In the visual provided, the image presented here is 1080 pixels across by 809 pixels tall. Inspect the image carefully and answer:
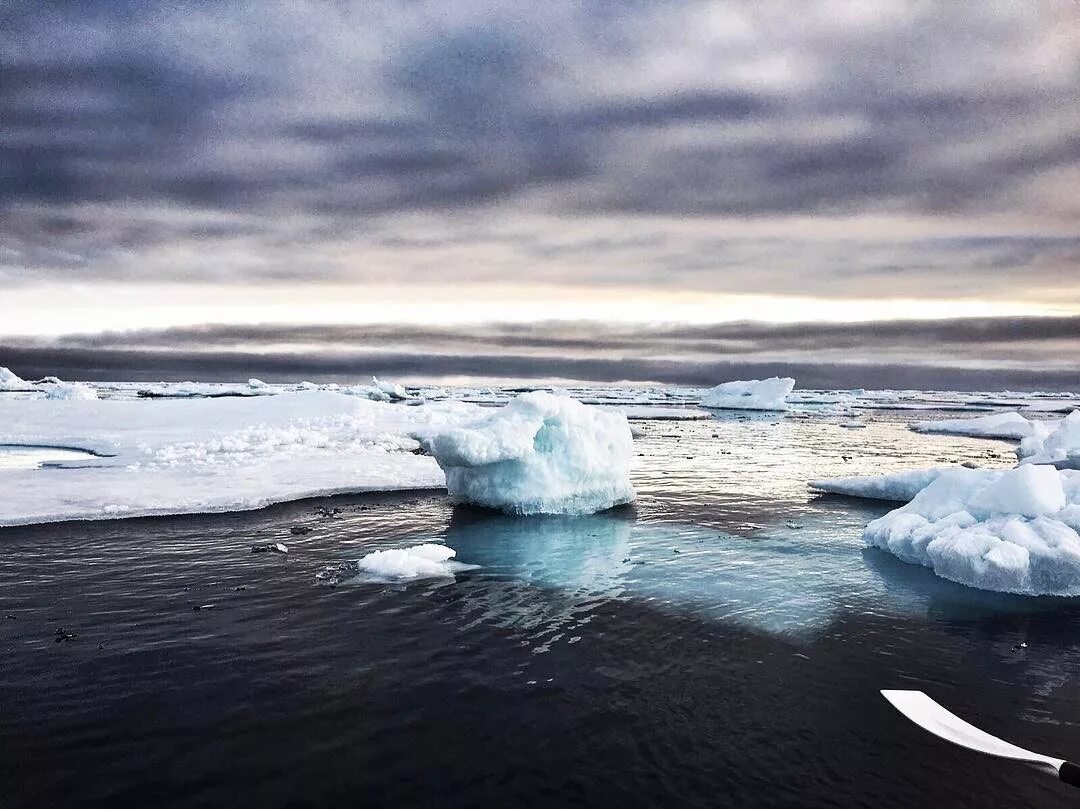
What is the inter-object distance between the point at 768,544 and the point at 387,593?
9.42 meters

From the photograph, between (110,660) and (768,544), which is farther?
(768,544)

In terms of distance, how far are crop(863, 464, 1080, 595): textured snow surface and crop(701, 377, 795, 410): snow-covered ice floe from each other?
2433 inches

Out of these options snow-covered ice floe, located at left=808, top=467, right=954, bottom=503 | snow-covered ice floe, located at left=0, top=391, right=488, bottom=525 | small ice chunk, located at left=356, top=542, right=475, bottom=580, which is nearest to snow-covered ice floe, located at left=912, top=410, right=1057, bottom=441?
snow-covered ice floe, located at left=808, top=467, right=954, bottom=503

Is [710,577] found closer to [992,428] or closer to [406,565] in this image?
[406,565]

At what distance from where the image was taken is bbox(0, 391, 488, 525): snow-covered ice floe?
19.7 meters

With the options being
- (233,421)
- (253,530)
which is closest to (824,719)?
(253,530)

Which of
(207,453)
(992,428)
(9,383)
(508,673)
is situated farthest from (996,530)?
(9,383)

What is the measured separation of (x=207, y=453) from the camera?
29.3 meters

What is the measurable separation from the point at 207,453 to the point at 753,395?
6620 cm

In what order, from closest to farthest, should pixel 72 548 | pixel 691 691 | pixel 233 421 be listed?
pixel 691 691 → pixel 72 548 → pixel 233 421

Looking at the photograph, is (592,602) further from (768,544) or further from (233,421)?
(233,421)

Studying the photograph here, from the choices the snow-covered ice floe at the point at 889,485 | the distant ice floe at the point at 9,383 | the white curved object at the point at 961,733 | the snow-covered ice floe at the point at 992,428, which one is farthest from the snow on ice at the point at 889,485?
the distant ice floe at the point at 9,383

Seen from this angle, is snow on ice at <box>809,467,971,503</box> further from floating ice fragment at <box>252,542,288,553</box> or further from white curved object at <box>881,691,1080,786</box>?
floating ice fragment at <box>252,542,288,553</box>

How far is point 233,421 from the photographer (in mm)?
40594
